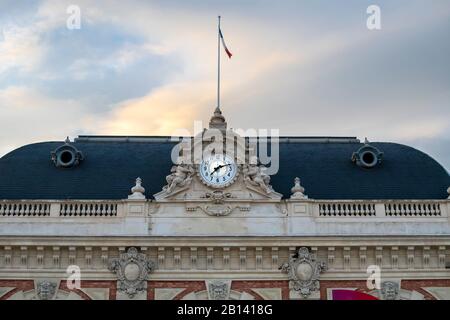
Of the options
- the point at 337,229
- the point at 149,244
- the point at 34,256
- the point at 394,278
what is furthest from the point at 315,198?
the point at 34,256

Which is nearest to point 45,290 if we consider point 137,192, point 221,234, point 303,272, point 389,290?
point 137,192

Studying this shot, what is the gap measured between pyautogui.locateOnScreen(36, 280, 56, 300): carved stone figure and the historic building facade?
4 centimetres

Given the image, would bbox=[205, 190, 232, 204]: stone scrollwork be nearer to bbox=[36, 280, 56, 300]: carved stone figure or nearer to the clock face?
the clock face

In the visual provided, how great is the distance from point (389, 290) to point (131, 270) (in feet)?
32.7

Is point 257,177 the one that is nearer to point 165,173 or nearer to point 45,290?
point 165,173

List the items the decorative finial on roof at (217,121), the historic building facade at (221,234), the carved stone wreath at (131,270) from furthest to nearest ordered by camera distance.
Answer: the decorative finial on roof at (217,121) → the historic building facade at (221,234) → the carved stone wreath at (131,270)

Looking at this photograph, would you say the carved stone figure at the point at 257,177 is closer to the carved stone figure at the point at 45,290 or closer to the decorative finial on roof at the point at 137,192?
the decorative finial on roof at the point at 137,192

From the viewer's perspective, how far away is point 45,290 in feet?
86.5

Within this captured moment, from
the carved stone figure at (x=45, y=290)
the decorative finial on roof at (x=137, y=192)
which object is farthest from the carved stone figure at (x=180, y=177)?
the carved stone figure at (x=45, y=290)

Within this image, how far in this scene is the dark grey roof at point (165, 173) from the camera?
2912cm

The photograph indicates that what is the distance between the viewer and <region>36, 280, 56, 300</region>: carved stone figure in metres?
26.3

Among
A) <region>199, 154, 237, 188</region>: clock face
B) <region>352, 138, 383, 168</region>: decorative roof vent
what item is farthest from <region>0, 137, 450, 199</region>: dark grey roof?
<region>199, 154, 237, 188</region>: clock face

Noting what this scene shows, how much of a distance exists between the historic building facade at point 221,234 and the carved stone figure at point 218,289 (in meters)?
0.04
